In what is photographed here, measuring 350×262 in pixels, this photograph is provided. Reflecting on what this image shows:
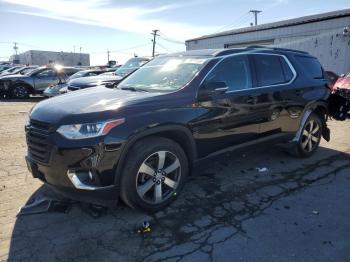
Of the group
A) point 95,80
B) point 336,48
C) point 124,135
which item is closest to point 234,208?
point 124,135

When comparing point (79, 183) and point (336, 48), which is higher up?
point (336, 48)

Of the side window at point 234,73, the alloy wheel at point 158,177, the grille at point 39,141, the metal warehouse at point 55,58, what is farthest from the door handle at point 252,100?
the metal warehouse at point 55,58

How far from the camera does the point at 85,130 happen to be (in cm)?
339

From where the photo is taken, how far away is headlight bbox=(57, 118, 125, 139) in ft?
11.1

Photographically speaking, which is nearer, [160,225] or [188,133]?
[160,225]

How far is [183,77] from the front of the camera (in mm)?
4355

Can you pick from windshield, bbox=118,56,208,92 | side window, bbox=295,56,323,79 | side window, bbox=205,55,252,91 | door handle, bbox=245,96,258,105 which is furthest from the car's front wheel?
windshield, bbox=118,56,208,92

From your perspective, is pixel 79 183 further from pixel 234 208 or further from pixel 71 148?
pixel 234 208

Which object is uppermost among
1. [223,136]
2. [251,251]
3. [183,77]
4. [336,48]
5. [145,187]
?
[336,48]

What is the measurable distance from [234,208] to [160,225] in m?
0.94

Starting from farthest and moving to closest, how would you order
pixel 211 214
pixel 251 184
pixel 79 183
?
pixel 251 184, pixel 211 214, pixel 79 183

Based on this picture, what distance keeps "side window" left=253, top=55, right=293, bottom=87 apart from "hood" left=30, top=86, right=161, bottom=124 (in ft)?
5.74

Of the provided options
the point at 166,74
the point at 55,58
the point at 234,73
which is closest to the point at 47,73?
the point at 166,74

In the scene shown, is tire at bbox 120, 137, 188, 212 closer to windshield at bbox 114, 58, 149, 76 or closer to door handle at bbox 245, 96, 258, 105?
door handle at bbox 245, 96, 258, 105
